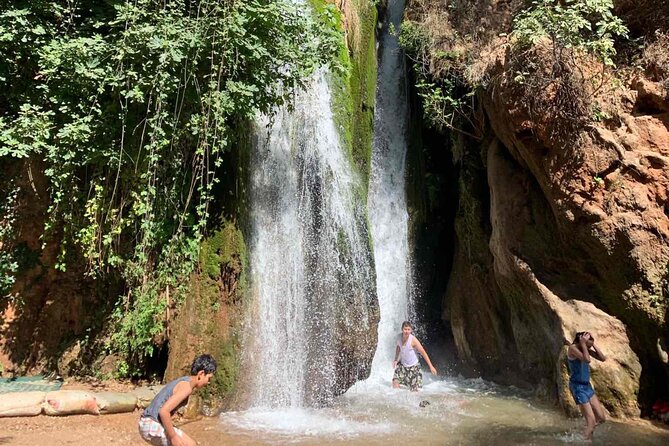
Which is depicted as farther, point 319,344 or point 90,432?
point 319,344

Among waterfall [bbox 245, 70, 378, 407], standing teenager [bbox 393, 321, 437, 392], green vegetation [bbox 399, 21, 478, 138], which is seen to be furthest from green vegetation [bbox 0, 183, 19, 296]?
green vegetation [bbox 399, 21, 478, 138]

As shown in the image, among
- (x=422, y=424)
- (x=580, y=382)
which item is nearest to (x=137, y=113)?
(x=422, y=424)

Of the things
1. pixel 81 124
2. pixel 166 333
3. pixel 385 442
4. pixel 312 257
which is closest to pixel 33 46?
pixel 81 124

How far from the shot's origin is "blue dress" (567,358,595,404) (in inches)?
268

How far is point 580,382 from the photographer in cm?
688

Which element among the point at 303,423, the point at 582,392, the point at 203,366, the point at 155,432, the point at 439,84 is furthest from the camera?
the point at 439,84

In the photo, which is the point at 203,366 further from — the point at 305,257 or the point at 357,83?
the point at 357,83

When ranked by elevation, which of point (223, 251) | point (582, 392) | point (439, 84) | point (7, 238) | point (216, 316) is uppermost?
point (439, 84)

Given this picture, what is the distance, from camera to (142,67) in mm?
7918

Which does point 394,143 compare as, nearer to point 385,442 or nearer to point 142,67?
point 142,67

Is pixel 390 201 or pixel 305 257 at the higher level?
pixel 390 201

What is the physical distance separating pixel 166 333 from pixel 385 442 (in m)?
3.57

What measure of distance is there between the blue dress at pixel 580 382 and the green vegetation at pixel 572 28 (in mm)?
4680

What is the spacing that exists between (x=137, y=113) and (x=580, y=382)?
281 inches
